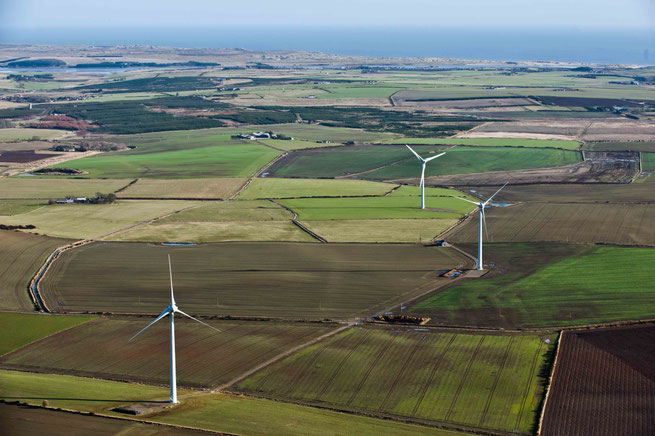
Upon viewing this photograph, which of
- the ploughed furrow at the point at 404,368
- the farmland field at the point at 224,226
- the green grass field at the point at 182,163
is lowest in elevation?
the ploughed furrow at the point at 404,368

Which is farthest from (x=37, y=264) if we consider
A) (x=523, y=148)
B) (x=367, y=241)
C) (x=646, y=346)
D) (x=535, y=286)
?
(x=523, y=148)

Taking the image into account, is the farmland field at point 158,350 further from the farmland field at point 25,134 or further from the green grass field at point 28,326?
the farmland field at point 25,134

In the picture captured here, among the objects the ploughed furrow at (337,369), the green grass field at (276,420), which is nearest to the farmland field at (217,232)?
the ploughed furrow at (337,369)

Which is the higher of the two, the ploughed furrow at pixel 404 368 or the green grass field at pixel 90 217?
the green grass field at pixel 90 217

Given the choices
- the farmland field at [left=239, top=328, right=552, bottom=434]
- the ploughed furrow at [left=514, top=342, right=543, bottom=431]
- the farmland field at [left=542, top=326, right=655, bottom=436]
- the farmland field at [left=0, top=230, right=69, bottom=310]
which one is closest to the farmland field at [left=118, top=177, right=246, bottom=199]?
the farmland field at [left=0, top=230, right=69, bottom=310]

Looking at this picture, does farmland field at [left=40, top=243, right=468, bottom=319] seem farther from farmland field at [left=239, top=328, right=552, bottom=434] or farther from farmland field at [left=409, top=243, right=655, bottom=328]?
farmland field at [left=239, top=328, right=552, bottom=434]

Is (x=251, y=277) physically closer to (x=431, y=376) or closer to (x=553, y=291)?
(x=431, y=376)
